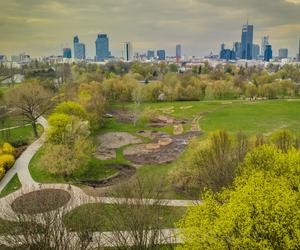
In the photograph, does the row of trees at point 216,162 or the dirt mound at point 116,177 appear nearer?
the row of trees at point 216,162

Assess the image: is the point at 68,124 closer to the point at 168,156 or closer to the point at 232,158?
the point at 168,156

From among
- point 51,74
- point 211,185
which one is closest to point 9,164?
point 211,185

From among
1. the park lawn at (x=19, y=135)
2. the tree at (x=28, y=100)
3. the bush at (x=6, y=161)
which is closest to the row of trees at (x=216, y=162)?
the bush at (x=6, y=161)

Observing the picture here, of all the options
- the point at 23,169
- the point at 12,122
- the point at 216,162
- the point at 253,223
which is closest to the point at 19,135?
the point at 12,122

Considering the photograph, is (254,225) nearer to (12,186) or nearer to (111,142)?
(12,186)

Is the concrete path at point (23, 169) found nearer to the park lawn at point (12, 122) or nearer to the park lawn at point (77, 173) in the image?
the park lawn at point (77, 173)

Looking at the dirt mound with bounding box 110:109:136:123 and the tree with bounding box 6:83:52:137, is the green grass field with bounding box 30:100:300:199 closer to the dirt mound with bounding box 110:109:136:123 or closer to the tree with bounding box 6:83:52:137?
A: the dirt mound with bounding box 110:109:136:123
